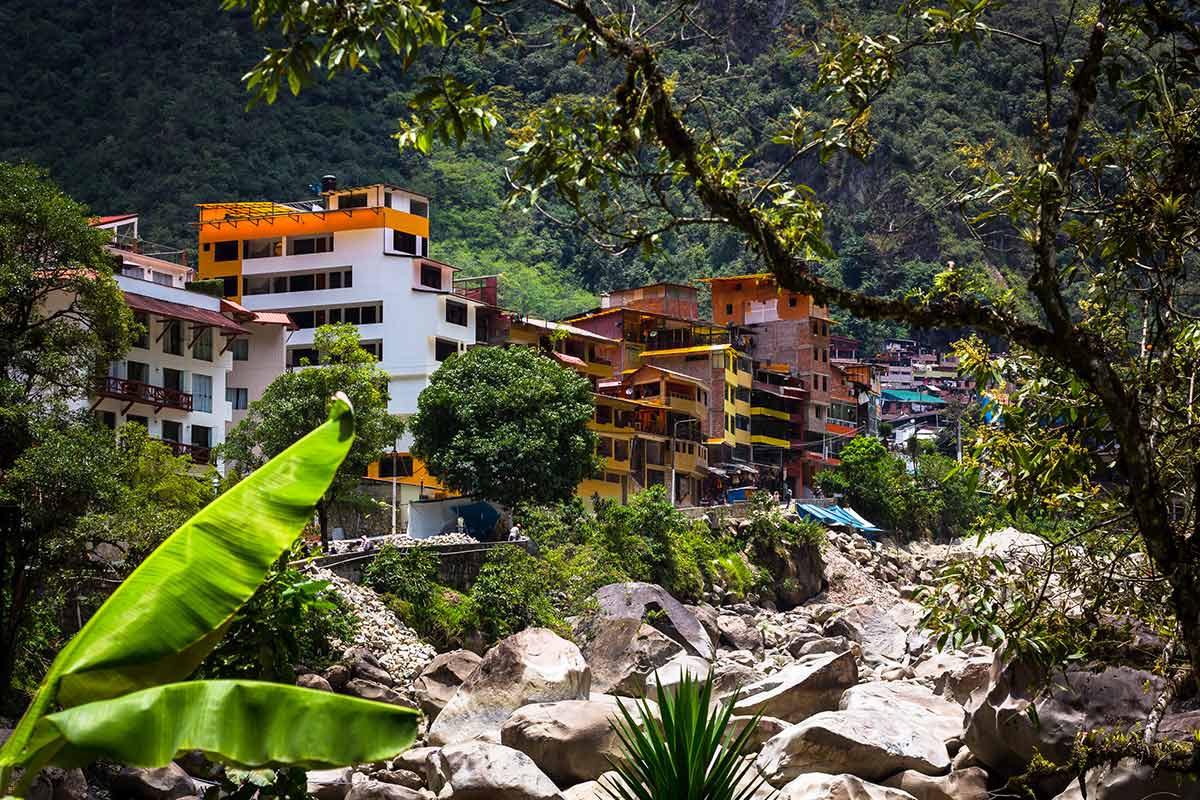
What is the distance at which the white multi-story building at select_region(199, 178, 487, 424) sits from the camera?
62.3 meters

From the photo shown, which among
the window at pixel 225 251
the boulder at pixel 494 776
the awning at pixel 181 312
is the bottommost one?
the boulder at pixel 494 776

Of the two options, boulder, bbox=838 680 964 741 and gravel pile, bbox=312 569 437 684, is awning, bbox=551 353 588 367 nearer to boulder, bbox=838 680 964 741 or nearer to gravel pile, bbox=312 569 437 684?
gravel pile, bbox=312 569 437 684

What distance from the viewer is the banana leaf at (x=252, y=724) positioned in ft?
21.2

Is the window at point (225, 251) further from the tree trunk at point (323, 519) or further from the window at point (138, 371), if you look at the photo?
the tree trunk at point (323, 519)

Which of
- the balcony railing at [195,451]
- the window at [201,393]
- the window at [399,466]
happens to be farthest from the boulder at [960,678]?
the window at [399,466]

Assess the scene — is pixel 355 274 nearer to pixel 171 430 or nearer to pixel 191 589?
pixel 171 430

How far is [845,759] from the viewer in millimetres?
20266

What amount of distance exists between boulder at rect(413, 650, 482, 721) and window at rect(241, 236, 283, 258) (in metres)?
35.0

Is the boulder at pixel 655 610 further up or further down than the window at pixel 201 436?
further down

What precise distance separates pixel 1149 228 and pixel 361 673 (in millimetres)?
27315

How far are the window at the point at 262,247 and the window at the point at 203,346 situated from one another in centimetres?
1307

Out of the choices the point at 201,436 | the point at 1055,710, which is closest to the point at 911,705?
the point at 1055,710

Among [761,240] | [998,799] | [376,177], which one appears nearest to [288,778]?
[761,240]

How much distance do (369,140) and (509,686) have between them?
9053cm
